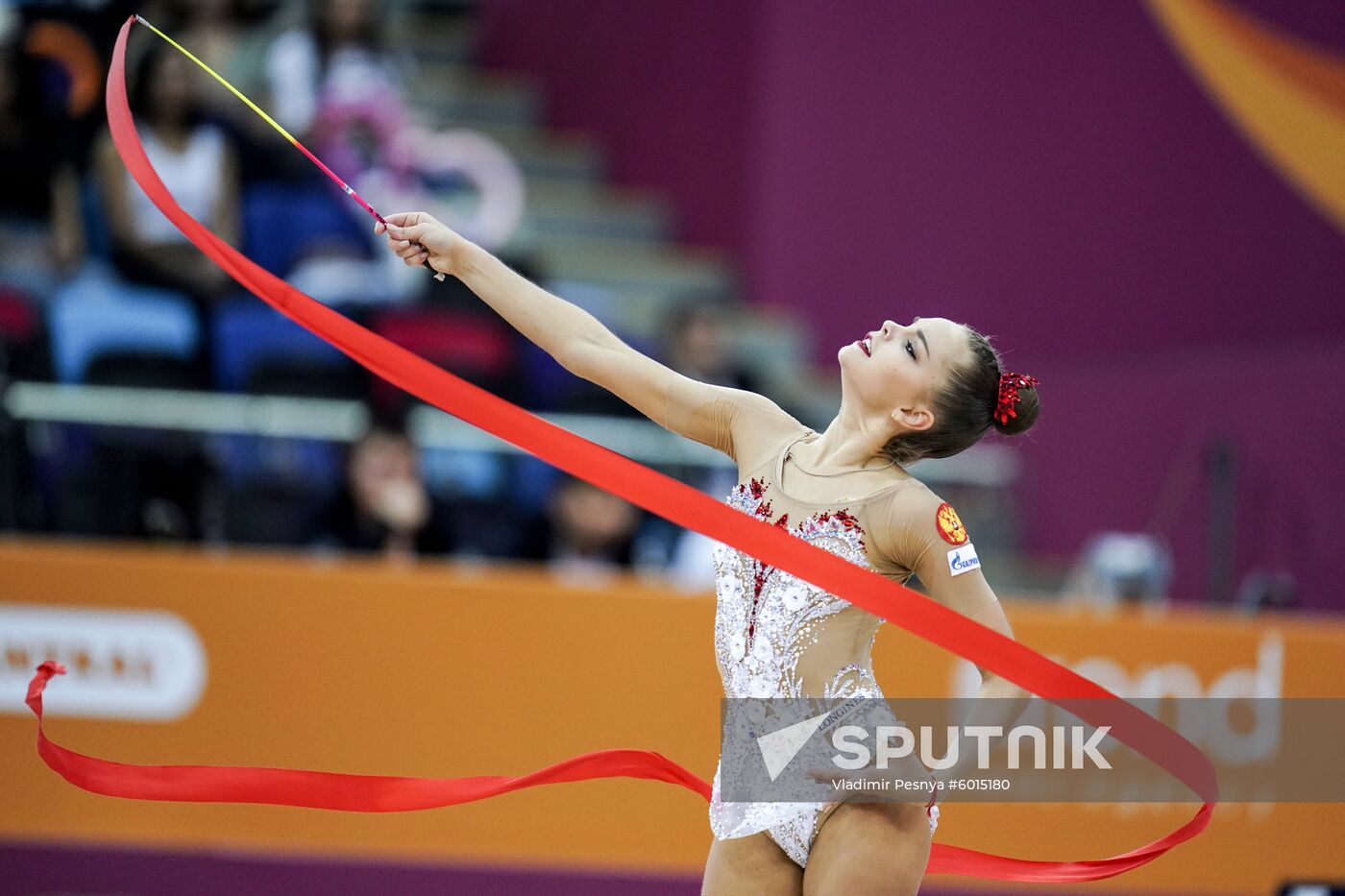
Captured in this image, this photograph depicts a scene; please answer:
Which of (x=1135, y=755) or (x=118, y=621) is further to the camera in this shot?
(x=1135, y=755)

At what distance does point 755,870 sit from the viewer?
8.70ft

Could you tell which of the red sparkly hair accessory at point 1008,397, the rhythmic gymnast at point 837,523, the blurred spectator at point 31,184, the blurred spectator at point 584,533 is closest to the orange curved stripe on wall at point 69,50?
the blurred spectator at point 31,184

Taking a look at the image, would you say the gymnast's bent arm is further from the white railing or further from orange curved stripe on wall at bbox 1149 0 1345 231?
orange curved stripe on wall at bbox 1149 0 1345 231

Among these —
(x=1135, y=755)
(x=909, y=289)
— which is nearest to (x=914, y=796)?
(x=1135, y=755)

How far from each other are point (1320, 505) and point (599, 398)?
116 inches

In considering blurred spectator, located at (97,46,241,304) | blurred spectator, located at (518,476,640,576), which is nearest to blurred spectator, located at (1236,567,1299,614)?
blurred spectator, located at (518,476,640,576)

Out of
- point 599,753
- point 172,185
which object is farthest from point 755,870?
point 172,185

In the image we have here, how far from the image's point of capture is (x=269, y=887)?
15.8 feet

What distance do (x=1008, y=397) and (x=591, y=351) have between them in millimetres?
716

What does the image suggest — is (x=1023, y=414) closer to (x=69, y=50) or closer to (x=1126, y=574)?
(x=1126, y=574)

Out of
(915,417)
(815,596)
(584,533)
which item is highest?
(915,417)

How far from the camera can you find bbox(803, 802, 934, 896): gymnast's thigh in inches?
100

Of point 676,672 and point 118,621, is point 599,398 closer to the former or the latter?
point 676,672

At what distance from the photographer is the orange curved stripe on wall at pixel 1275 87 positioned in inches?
276
